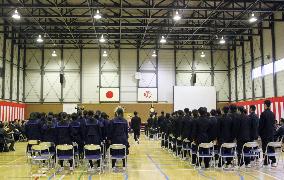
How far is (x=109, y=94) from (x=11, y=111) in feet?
29.4

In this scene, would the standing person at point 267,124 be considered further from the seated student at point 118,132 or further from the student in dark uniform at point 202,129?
→ the seated student at point 118,132

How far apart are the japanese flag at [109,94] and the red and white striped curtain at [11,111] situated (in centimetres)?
721

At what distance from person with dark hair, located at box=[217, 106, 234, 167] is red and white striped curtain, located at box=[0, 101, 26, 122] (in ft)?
59.6

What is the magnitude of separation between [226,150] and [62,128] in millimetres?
5099

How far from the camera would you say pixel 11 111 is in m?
27.3

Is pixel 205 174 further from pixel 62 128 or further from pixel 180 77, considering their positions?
pixel 180 77

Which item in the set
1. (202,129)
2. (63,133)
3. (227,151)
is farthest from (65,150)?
(227,151)

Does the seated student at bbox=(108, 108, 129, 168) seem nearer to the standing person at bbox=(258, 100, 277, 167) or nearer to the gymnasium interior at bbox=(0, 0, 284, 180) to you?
the standing person at bbox=(258, 100, 277, 167)

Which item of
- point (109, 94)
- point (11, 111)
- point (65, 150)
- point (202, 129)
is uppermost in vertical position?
point (109, 94)

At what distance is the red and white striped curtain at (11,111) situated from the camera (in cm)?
2483

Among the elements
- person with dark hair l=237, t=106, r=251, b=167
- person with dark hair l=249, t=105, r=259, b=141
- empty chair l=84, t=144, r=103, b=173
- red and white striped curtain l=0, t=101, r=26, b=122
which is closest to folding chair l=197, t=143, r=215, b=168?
person with dark hair l=237, t=106, r=251, b=167

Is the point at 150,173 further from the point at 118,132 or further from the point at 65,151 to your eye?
the point at 65,151

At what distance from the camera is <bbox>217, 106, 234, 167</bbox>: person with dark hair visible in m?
10.7

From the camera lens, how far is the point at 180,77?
33188 mm
